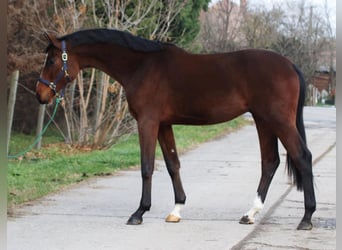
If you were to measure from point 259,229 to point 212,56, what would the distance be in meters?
1.89

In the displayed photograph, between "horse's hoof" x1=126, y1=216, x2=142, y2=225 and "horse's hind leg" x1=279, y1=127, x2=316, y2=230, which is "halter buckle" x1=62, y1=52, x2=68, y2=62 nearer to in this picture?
"horse's hoof" x1=126, y1=216, x2=142, y2=225

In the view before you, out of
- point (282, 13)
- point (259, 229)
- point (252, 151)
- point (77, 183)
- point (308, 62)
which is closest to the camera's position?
point (259, 229)

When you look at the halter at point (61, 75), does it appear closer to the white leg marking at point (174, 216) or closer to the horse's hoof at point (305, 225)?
the white leg marking at point (174, 216)

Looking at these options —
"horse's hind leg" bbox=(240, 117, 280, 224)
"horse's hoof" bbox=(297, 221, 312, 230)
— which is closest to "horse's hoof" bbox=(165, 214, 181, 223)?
"horse's hind leg" bbox=(240, 117, 280, 224)

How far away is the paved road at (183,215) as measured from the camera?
6.11 metres

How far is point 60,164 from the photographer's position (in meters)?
12.1

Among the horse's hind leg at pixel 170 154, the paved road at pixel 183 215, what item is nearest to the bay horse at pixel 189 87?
the horse's hind leg at pixel 170 154

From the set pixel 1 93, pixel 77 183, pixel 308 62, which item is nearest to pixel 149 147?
pixel 77 183

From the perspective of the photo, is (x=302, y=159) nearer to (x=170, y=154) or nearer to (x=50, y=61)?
(x=170, y=154)

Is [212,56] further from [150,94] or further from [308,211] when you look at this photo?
[308,211]

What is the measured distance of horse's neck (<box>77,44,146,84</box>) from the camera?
721 cm

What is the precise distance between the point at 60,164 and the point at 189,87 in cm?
568

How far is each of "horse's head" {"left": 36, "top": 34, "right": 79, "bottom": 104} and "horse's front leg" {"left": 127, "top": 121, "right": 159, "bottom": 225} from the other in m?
0.97

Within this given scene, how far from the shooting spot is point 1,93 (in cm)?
203
